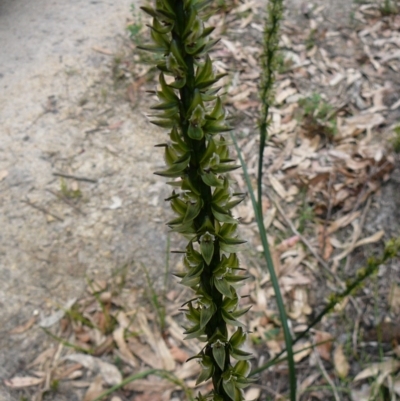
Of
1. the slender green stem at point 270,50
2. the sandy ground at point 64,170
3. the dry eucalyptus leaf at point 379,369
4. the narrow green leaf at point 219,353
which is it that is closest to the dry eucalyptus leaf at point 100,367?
the sandy ground at point 64,170

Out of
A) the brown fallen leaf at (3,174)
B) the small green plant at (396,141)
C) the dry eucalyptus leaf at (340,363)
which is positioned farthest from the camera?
the brown fallen leaf at (3,174)

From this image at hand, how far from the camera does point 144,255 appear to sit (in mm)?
3186

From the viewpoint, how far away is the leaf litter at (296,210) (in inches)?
106

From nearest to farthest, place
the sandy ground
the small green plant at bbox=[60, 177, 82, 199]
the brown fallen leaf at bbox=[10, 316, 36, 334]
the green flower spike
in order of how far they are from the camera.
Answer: the green flower spike
the brown fallen leaf at bbox=[10, 316, 36, 334]
the sandy ground
the small green plant at bbox=[60, 177, 82, 199]

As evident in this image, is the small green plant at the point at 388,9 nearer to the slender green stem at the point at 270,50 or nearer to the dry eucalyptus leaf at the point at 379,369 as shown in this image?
the slender green stem at the point at 270,50

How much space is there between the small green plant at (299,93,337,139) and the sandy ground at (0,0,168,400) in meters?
1.19

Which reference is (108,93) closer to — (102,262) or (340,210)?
(102,262)

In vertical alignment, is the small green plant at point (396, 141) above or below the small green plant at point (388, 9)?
below

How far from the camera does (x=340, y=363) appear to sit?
2596mm

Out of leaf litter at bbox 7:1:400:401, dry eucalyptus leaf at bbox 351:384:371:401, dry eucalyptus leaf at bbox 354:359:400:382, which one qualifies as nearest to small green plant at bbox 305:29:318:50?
leaf litter at bbox 7:1:400:401

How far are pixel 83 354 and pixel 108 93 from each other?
2.27m

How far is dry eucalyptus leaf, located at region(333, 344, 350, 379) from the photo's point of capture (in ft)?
8.39

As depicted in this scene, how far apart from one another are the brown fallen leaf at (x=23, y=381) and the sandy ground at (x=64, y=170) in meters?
0.04

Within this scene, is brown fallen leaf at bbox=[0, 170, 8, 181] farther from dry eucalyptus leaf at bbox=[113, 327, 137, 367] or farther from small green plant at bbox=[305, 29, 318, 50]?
small green plant at bbox=[305, 29, 318, 50]
